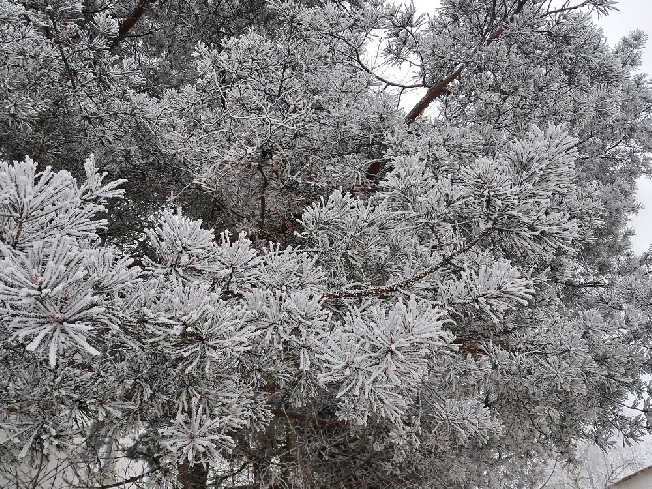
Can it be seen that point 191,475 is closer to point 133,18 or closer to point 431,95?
point 431,95

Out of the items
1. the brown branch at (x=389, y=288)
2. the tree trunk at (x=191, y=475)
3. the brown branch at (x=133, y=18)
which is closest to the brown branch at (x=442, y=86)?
the brown branch at (x=389, y=288)

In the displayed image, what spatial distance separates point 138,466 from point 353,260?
1010 cm

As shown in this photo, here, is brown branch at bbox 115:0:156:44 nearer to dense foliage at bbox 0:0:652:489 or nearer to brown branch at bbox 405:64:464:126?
dense foliage at bbox 0:0:652:489

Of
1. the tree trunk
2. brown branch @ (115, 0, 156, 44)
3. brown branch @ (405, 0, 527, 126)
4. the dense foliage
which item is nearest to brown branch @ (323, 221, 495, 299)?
the dense foliage

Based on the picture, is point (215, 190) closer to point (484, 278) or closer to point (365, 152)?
point (365, 152)

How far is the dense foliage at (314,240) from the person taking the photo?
1597 millimetres

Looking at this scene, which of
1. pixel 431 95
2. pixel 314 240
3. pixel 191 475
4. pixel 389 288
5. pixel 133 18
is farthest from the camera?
pixel 133 18

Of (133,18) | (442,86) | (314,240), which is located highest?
(133,18)

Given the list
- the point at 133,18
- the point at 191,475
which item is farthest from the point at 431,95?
the point at 191,475

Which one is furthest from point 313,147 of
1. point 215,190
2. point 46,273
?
point 46,273

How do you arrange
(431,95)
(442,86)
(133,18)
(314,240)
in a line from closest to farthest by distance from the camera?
(314,240) < (442,86) < (431,95) < (133,18)

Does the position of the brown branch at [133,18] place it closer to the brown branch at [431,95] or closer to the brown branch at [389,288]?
the brown branch at [431,95]

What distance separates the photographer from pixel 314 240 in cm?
279

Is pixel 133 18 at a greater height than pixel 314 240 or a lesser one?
greater
